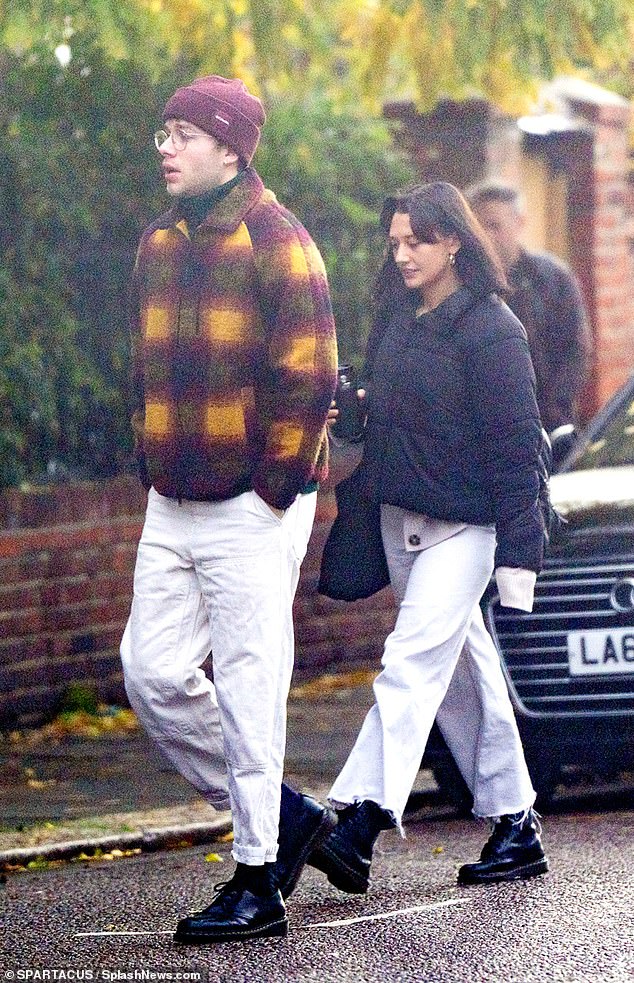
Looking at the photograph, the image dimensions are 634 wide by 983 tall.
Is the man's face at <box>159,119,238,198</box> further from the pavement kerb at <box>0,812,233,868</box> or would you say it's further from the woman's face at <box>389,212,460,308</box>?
the pavement kerb at <box>0,812,233,868</box>

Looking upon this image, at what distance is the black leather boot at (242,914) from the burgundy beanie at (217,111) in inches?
71.9

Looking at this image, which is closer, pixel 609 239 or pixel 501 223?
pixel 501 223

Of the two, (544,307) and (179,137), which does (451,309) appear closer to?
(179,137)

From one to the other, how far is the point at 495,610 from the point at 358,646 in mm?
4059

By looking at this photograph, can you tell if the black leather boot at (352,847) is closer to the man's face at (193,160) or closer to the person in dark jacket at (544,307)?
the man's face at (193,160)

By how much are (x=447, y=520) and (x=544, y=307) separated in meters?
4.19

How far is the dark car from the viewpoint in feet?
23.2

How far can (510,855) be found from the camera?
19.5ft

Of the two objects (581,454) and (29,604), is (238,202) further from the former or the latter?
(29,604)

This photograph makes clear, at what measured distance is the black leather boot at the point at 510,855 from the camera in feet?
19.4

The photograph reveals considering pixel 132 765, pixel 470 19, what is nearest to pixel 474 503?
pixel 132 765

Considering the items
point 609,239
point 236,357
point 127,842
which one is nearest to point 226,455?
point 236,357

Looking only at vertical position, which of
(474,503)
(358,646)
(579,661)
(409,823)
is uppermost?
(474,503)

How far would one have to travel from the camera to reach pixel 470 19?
9.20 meters
